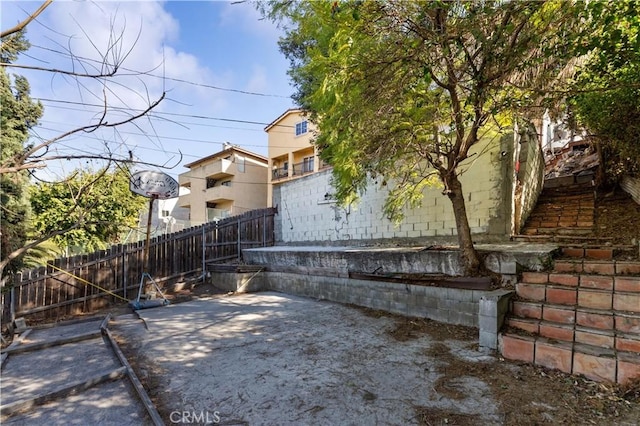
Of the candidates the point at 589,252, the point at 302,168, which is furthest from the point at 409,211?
the point at 302,168

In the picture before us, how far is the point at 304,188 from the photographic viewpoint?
31.6ft

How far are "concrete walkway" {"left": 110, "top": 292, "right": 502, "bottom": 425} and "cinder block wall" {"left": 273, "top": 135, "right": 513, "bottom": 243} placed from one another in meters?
2.72

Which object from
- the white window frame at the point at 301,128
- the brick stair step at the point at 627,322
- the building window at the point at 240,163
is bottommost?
the brick stair step at the point at 627,322

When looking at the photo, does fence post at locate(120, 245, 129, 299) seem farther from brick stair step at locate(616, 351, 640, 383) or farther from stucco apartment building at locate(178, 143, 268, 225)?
stucco apartment building at locate(178, 143, 268, 225)

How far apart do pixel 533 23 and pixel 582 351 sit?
3.13m

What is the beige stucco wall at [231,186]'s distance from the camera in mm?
20266

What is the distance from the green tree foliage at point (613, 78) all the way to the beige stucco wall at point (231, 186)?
18.1 meters

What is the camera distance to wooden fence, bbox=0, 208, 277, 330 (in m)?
5.67

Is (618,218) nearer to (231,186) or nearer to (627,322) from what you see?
(627,322)

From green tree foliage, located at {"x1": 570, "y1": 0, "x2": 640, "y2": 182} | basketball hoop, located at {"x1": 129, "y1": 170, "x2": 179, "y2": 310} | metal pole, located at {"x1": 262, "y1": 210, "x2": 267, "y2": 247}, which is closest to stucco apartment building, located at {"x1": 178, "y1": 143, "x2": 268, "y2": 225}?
metal pole, located at {"x1": 262, "y1": 210, "x2": 267, "y2": 247}

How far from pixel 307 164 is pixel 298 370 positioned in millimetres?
17071

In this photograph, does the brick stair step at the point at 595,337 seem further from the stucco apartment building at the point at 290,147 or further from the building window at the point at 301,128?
the building window at the point at 301,128

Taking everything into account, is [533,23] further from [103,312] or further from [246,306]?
[103,312]

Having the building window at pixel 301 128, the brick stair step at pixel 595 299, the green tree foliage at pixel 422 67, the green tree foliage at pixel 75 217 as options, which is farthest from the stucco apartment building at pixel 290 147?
the brick stair step at pixel 595 299
